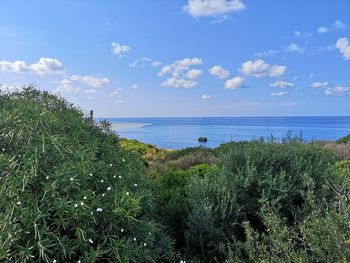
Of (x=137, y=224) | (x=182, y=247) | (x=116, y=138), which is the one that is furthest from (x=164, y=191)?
(x=137, y=224)

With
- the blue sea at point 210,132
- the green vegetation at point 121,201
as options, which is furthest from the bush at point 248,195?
the blue sea at point 210,132

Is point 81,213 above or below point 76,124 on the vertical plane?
below

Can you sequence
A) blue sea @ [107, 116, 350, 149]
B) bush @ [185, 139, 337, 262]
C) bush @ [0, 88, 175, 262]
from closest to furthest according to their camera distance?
bush @ [0, 88, 175, 262] → bush @ [185, 139, 337, 262] → blue sea @ [107, 116, 350, 149]

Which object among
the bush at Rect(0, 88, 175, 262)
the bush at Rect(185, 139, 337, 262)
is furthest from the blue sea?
the bush at Rect(0, 88, 175, 262)

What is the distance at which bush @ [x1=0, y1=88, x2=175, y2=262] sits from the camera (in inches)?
89.0

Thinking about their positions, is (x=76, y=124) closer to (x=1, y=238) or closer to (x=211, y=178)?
(x=1, y=238)

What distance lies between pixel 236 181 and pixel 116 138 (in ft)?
5.16

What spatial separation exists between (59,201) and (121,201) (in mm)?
441

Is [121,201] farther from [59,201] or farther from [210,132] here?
[210,132]

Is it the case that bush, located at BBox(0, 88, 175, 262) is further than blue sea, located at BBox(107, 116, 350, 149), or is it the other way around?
blue sea, located at BBox(107, 116, 350, 149)

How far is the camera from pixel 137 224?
277cm

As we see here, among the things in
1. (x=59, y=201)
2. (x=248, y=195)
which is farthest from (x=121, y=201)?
(x=248, y=195)

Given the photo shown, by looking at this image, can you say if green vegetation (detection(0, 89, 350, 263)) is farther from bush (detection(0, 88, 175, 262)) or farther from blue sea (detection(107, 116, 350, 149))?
blue sea (detection(107, 116, 350, 149))

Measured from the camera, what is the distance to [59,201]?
2322mm
